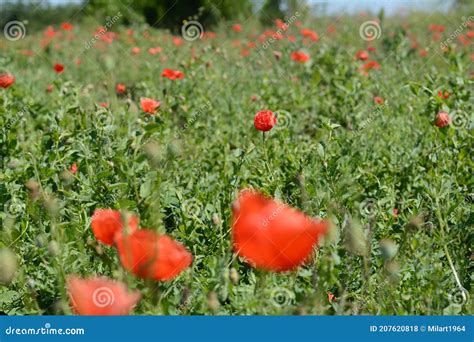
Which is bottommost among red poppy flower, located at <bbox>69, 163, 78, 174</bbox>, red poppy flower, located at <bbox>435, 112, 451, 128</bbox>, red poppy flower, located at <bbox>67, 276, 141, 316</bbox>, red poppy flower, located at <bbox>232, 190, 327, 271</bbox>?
red poppy flower, located at <bbox>69, 163, 78, 174</bbox>

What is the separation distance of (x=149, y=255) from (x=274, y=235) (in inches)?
9.7

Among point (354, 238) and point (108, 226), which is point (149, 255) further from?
point (354, 238)

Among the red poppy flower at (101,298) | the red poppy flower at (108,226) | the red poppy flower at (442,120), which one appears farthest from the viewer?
the red poppy flower at (442,120)

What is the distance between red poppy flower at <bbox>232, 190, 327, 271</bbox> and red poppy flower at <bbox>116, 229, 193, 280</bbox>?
0.13 m

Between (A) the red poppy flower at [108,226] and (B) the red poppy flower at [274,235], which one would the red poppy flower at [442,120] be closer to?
(B) the red poppy flower at [274,235]

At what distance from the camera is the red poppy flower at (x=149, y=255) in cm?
133

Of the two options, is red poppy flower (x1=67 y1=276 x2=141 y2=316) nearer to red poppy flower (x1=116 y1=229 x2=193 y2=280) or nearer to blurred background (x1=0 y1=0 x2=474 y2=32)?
red poppy flower (x1=116 y1=229 x2=193 y2=280)

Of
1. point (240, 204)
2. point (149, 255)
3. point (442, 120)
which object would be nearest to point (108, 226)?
point (149, 255)

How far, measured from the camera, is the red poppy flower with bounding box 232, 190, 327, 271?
1.29 metres

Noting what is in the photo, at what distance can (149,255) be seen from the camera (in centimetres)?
134

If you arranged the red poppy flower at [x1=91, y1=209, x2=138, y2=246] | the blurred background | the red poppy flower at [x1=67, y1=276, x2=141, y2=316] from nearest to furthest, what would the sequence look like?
the red poppy flower at [x1=67, y1=276, x2=141, y2=316], the red poppy flower at [x1=91, y1=209, x2=138, y2=246], the blurred background

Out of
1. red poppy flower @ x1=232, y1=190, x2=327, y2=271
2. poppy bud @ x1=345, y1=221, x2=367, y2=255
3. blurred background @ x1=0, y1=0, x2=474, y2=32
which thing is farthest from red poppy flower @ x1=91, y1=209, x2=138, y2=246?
blurred background @ x1=0, y1=0, x2=474, y2=32

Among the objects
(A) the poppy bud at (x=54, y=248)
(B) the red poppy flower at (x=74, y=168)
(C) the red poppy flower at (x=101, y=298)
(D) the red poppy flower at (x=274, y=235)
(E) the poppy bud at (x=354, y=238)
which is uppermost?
(E) the poppy bud at (x=354, y=238)

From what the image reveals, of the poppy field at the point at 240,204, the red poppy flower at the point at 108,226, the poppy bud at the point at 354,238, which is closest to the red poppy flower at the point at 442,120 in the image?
the poppy field at the point at 240,204
